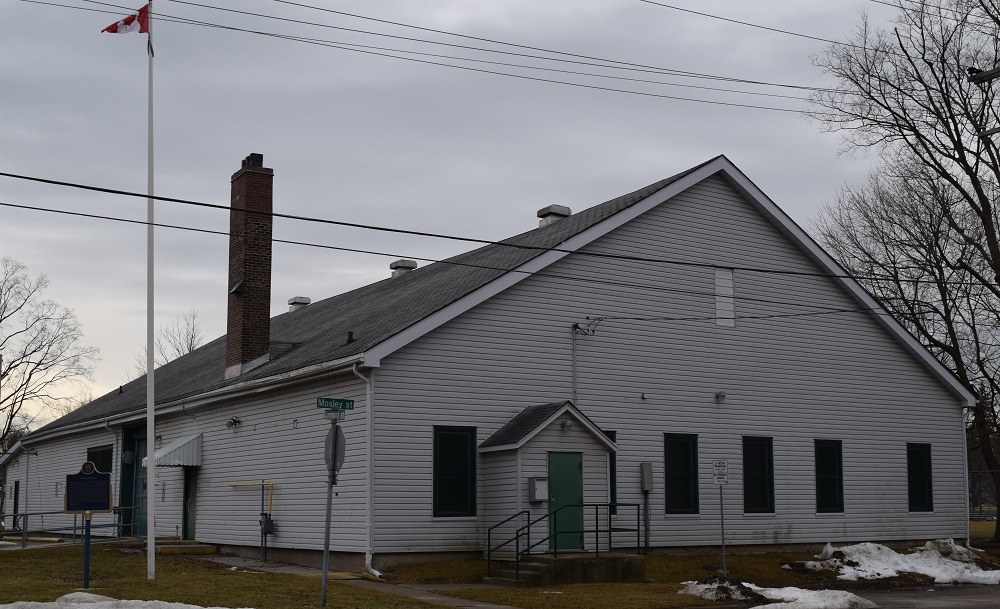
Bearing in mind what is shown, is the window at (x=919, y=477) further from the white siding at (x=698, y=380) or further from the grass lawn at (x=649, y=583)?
the grass lawn at (x=649, y=583)

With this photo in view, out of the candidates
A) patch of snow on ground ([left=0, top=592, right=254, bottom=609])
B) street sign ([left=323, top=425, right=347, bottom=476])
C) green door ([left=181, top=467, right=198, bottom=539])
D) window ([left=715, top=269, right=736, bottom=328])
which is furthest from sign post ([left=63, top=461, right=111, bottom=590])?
window ([left=715, top=269, right=736, bottom=328])

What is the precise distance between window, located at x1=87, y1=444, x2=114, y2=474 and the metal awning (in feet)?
22.2

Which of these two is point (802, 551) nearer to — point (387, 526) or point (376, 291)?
point (387, 526)

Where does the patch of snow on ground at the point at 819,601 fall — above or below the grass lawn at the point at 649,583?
above

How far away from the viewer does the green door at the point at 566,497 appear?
21.5 m

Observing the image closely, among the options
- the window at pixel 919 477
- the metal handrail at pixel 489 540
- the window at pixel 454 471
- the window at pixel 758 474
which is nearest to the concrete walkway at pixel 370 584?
the metal handrail at pixel 489 540

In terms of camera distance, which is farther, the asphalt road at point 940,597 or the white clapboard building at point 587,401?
the white clapboard building at point 587,401

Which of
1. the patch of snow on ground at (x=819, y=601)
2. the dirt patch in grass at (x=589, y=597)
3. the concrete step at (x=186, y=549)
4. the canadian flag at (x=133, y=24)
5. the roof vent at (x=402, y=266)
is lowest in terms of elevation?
the concrete step at (x=186, y=549)

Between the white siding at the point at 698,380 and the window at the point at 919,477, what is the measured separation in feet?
0.77

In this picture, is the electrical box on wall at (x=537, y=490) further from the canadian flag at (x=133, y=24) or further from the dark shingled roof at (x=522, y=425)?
the canadian flag at (x=133, y=24)

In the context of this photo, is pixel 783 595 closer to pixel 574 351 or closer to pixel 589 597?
pixel 589 597

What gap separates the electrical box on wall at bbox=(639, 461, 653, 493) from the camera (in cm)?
2362

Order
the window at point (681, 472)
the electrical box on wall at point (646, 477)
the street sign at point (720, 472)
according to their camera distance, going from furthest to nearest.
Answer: the window at point (681, 472) → the electrical box on wall at point (646, 477) → the street sign at point (720, 472)

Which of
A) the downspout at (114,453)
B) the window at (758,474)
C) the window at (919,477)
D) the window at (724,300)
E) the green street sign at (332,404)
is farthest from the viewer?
the downspout at (114,453)
